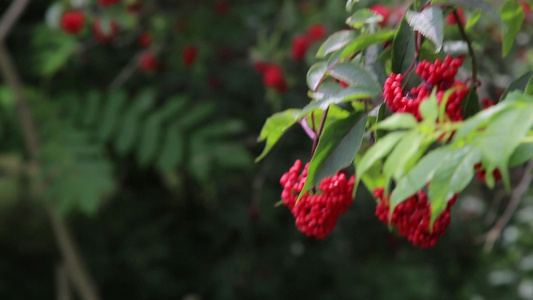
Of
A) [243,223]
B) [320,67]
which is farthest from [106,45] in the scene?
[320,67]

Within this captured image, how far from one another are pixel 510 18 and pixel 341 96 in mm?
247

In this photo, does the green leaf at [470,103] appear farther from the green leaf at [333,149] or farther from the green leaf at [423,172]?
the green leaf at [423,172]

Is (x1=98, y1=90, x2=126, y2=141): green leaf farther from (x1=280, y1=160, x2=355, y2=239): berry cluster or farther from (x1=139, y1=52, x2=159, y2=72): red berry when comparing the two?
(x1=280, y1=160, x2=355, y2=239): berry cluster

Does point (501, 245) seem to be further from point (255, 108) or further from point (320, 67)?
point (320, 67)

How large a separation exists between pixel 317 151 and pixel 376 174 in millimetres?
163

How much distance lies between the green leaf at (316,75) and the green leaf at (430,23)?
116mm

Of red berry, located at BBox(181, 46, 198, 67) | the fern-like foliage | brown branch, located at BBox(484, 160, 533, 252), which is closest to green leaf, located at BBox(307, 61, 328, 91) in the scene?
brown branch, located at BBox(484, 160, 533, 252)

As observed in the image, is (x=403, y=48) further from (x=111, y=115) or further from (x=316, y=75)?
(x=111, y=115)

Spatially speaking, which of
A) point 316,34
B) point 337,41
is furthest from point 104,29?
point 337,41

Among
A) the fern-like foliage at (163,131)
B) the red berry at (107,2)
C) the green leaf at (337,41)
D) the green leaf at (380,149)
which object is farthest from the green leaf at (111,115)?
the green leaf at (380,149)

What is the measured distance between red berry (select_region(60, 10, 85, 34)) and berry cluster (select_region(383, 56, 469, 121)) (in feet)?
7.44

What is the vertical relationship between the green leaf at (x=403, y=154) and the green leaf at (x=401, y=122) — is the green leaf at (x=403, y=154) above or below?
below

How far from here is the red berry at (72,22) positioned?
111 inches

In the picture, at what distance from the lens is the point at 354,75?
0.81 metres
